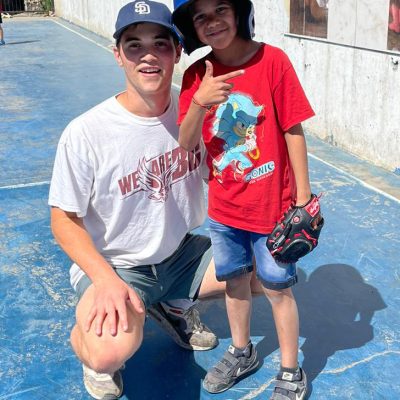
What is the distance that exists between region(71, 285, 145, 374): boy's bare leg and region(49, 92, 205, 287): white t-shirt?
40 cm

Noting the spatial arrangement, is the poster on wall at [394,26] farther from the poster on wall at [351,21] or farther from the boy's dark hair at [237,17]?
the boy's dark hair at [237,17]

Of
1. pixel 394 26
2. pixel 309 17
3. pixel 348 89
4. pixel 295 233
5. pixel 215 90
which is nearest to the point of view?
pixel 215 90

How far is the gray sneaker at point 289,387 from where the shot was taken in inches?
105

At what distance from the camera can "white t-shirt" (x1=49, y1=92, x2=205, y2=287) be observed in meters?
2.66

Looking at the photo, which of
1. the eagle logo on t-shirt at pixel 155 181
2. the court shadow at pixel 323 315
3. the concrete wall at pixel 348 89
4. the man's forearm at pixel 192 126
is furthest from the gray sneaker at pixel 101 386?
Result: the concrete wall at pixel 348 89

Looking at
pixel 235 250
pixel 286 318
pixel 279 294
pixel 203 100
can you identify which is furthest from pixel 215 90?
pixel 286 318

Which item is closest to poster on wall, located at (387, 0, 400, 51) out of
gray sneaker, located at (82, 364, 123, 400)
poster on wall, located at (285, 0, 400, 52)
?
poster on wall, located at (285, 0, 400, 52)

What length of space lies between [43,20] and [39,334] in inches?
903

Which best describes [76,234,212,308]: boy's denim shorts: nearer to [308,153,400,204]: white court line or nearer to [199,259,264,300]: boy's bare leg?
[199,259,264,300]: boy's bare leg

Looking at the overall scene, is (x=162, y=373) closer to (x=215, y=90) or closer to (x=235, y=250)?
(x=235, y=250)

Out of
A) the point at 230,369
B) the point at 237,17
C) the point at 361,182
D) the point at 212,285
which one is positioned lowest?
the point at 361,182

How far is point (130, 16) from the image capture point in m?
2.57

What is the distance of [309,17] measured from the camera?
6645 millimetres

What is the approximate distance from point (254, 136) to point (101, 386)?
128 centimetres
